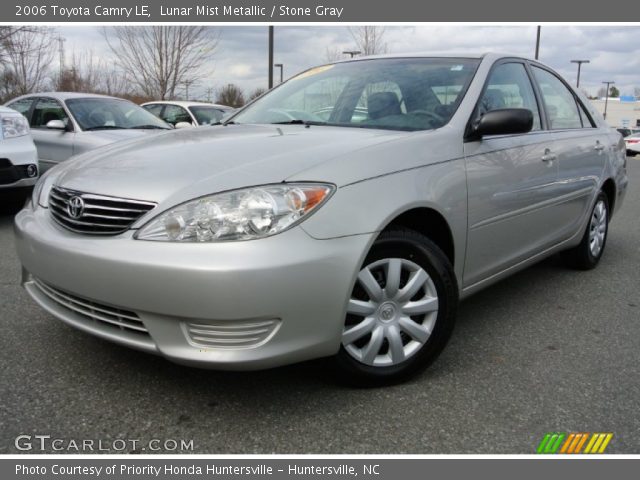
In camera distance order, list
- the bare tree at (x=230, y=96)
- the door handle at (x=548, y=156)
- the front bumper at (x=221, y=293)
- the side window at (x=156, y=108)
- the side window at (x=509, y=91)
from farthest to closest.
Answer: the bare tree at (x=230, y=96) < the side window at (x=156, y=108) < the door handle at (x=548, y=156) < the side window at (x=509, y=91) < the front bumper at (x=221, y=293)

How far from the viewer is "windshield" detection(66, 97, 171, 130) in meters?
7.38

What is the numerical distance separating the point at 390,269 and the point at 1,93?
1881 cm

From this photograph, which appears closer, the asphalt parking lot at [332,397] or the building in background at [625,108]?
the asphalt parking lot at [332,397]

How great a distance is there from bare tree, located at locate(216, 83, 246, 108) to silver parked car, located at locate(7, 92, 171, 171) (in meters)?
15.6

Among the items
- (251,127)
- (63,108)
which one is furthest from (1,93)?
(251,127)

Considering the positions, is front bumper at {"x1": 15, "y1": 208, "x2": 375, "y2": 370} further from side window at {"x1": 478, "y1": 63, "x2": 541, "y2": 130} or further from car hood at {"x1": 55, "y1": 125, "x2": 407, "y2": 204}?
side window at {"x1": 478, "y1": 63, "x2": 541, "y2": 130}

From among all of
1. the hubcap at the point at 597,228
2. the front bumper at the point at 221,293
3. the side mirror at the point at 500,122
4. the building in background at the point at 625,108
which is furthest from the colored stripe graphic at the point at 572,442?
the building in background at the point at 625,108

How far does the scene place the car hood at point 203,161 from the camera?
2141 mm

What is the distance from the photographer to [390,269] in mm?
2367

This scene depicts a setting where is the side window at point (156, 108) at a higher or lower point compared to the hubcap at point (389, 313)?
higher

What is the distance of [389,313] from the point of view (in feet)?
7.95

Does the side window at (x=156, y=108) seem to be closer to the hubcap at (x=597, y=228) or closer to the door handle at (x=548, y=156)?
the hubcap at (x=597, y=228)

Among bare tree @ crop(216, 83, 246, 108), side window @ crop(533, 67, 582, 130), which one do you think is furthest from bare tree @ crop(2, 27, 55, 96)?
side window @ crop(533, 67, 582, 130)

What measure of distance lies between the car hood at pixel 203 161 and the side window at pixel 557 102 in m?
1.67
